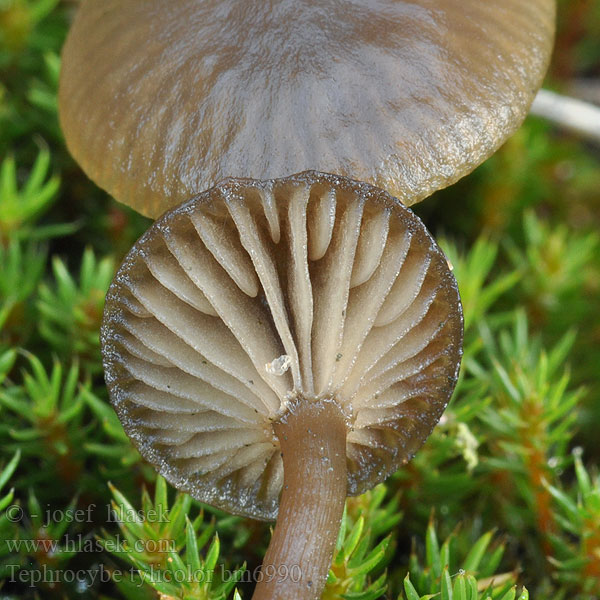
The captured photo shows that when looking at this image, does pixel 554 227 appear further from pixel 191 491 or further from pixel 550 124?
pixel 191 491

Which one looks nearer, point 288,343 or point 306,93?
point 288,343

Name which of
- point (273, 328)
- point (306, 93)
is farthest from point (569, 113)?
point (273, 328)

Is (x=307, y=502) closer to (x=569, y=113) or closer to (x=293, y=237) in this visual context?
(x=293, y=237)

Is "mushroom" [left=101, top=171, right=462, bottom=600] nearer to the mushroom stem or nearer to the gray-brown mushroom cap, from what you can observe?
the mushroom stem

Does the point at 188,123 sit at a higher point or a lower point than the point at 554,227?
lower

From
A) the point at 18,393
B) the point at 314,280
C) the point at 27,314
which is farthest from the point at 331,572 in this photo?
the point at 27,314

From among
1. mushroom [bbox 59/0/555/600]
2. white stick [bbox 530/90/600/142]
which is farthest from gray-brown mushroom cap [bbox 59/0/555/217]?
white stick [bbox 530/90/600/142]

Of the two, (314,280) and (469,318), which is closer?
(314,280)
